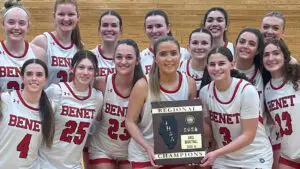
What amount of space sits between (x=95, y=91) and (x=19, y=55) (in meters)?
0.58

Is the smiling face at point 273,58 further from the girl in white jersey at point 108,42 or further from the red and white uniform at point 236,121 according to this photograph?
the girl in white jersey at point 108,42

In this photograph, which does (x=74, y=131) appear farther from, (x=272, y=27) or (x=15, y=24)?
(x=272, y=27)

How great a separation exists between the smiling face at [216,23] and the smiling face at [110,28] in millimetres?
750

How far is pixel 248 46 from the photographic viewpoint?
127 inches

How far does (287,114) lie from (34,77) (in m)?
1.67

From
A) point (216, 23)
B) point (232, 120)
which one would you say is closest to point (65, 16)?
point (216, 23)

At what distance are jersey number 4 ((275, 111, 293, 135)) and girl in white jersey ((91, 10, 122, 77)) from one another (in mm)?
1252

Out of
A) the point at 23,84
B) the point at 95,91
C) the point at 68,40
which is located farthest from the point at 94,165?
the point at 68,40

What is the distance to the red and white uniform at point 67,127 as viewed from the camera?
9.66 feet

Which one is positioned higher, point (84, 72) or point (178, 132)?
point (84, 72)

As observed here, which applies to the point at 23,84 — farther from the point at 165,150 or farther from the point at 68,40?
the point at 165,150

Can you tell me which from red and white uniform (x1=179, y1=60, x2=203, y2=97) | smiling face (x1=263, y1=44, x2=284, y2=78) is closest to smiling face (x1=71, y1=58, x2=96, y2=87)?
red and white uniform (x1=179, y1=60, x2=203, y2=97)

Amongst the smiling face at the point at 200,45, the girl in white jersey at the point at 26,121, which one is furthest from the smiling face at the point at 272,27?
the girl in white jersey at the point at 26,121

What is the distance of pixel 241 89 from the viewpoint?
2869mm
